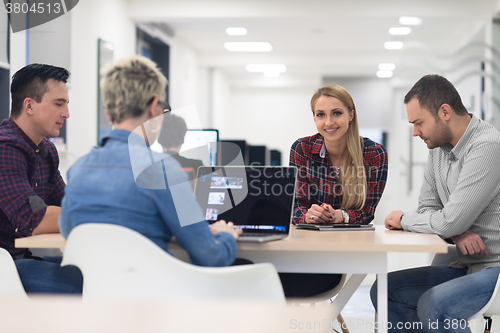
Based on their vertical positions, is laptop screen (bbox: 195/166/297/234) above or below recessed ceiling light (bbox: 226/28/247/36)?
below

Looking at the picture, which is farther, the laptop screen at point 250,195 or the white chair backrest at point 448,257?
the white chair backrest at point 448,257

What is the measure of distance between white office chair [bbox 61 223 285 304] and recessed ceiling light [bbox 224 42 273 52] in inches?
283

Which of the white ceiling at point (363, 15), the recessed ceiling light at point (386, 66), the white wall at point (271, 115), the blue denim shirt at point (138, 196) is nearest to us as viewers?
the blue denim shirt at point (138, 196)

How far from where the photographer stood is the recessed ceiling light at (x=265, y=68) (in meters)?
10.2

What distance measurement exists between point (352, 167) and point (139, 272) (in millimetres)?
1361

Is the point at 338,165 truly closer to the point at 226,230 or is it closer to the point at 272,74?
the point at 226,230

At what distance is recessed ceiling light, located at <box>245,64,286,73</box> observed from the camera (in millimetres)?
10188

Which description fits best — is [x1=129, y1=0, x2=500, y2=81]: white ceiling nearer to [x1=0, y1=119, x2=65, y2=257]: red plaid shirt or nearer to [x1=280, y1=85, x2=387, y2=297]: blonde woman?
[x1=280, y1=85, x2=387, y2=297]: blonde woman

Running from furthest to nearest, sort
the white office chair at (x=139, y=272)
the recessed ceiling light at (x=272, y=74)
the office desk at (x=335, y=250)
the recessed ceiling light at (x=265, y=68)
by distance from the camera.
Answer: the recessed ceiling light at (x=272, y=74) < the recessed ceiling light at (x=265, y=68) < the office desk at (x=335, y=250) < the white office chair at (x=139, y=272)

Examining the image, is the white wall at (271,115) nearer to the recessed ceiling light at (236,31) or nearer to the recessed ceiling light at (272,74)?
the recessed ceiling light at (272,74)

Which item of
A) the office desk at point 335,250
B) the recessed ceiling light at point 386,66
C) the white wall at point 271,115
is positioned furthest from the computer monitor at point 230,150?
the white wall at point 271,115

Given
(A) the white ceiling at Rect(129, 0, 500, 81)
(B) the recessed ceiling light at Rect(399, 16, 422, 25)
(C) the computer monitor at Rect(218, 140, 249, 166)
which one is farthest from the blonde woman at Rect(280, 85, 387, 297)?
(B) the recessed ceiling light at Rect(399, 16, 422, 25)

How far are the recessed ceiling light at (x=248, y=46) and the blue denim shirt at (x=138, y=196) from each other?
7024mm

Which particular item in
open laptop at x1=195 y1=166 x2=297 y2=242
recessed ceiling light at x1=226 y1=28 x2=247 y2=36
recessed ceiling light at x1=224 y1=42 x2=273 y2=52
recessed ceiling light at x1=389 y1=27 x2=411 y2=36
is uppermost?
recessed ceiling light at x1=224 y1=42 x2=273 y2=52
